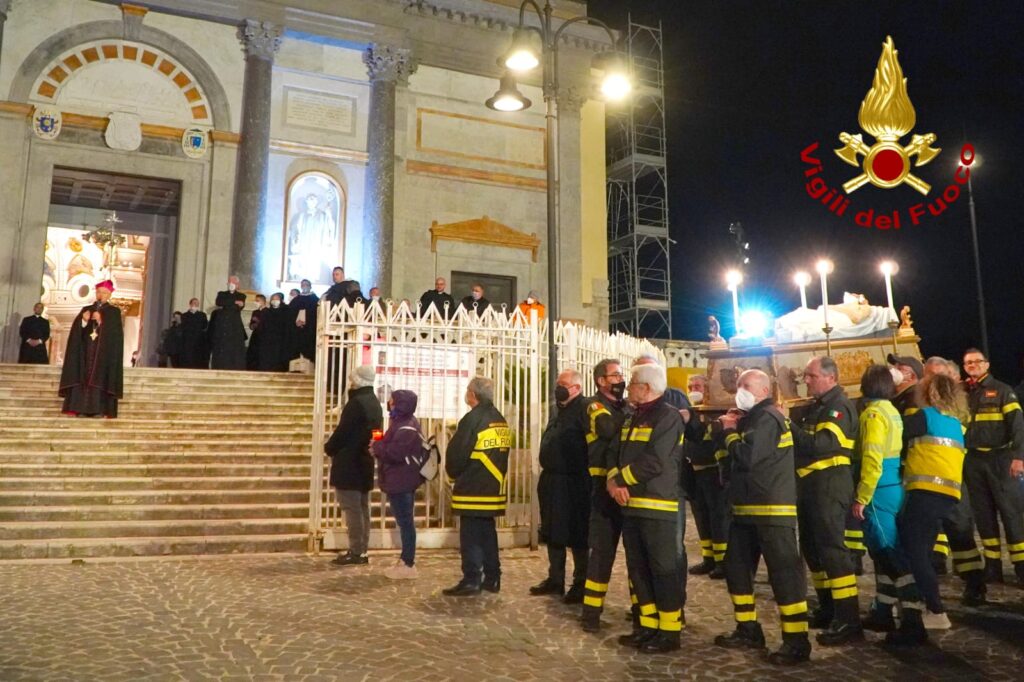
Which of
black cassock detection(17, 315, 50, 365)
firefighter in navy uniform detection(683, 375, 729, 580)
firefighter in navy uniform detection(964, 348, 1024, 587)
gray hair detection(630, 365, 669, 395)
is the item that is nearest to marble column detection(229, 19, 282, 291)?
black cassock detection(17, 315, 50, 365)

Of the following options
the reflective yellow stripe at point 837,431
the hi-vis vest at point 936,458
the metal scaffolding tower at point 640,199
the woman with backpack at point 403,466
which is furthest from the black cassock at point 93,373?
the metal scaffolding tower at point 640,199

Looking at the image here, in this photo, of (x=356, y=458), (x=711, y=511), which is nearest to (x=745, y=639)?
(x=711, y=511)

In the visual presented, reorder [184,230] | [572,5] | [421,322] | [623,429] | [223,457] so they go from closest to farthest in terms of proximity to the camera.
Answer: [623,429] < [421,322] < [223,457] < [184,230] < [572,5]

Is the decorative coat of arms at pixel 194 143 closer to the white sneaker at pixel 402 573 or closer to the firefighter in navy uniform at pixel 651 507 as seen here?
the white sneaker at pixel 402 573

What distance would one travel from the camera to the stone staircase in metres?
8.23

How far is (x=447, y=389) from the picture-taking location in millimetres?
9094

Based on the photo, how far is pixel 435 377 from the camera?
910 centimetres

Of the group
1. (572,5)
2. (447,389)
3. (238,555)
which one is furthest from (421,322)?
(572,5)

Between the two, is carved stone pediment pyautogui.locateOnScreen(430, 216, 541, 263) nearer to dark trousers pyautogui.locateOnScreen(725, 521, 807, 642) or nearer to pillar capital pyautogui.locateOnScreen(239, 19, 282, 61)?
Answer: pillar capital pyautogui.locateOnScreen(239, 19, 282, 61)

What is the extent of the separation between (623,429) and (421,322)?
13.6 feet

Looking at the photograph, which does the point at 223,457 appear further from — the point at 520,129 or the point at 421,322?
the point at 520,129

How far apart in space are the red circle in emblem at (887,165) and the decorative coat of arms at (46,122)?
1689 cm

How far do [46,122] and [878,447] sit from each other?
61.8 ft

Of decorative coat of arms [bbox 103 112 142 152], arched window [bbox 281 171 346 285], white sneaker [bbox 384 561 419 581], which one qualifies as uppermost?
decorative coat of arms [bbox 103 112 142 152]
